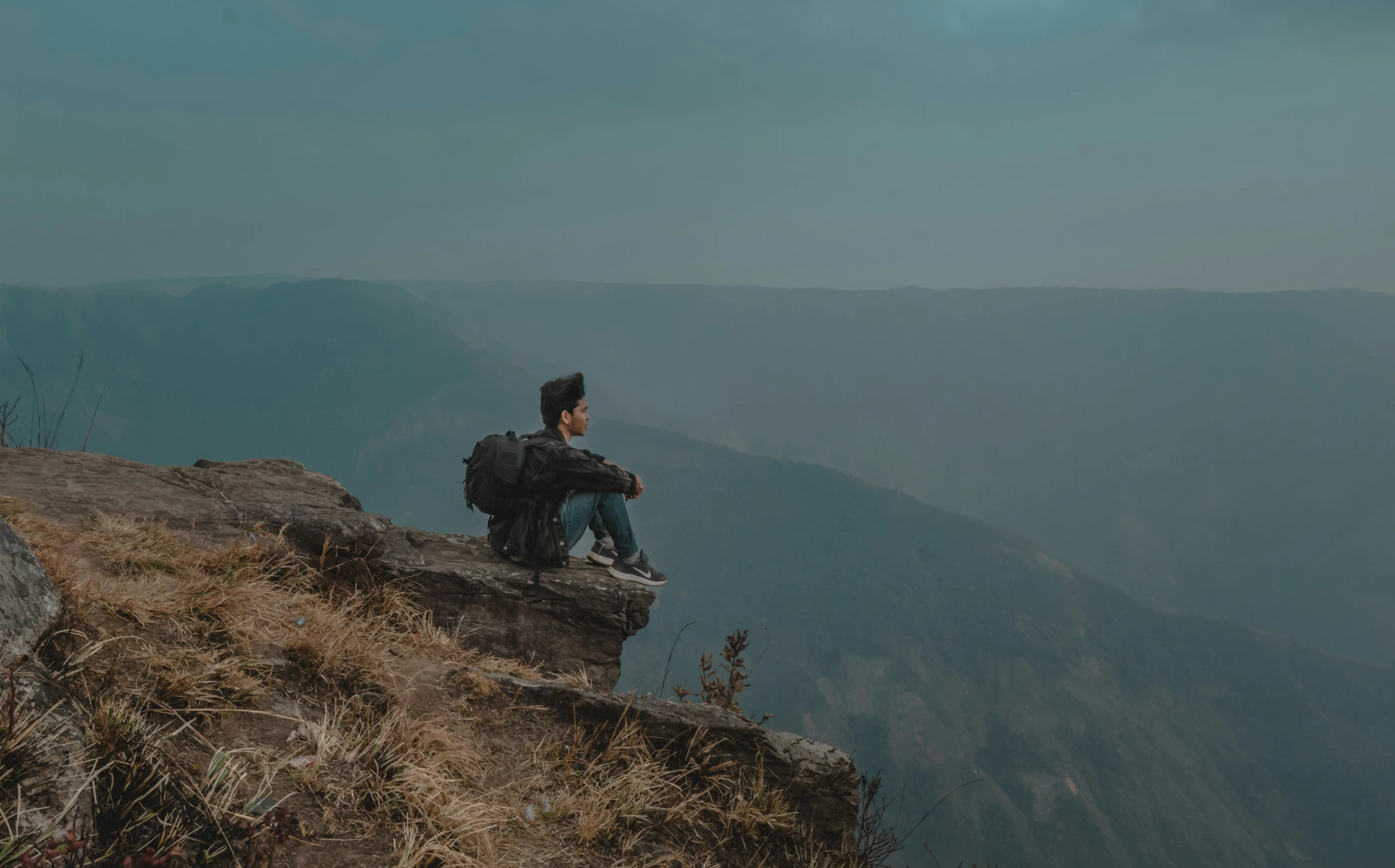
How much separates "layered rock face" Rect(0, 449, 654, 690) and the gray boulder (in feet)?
8.91

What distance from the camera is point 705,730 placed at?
4867mm

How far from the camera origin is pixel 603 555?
24.6 ft

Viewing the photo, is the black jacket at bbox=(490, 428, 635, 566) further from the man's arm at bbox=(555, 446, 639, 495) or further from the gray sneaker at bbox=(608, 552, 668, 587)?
the gray sneaker at bbox=(608, 552, 668, 587)

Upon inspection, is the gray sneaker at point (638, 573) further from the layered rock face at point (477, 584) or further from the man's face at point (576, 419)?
the man's face at point (576, 419)

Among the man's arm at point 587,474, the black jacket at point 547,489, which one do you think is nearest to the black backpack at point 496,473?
the black jacket at point 547,489

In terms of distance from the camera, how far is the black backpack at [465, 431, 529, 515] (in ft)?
21.5

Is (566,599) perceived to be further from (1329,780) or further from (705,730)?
(1329,780)

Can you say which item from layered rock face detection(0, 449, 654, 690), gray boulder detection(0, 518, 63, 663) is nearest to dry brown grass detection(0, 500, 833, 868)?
gray boulder detection(0, 518, 63, 663)

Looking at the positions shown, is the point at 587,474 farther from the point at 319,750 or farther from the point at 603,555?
the point at 319,750

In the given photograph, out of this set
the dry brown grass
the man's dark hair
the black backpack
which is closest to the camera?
the dry brown grass

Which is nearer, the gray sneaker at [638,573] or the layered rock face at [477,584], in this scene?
the layered rock face at [477,584]

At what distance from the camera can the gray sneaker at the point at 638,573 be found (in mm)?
7316

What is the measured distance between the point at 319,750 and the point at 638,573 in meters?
4.15

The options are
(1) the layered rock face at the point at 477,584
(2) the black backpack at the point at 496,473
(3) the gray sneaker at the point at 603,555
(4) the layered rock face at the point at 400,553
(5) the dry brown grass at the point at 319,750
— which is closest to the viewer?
(5) the dry brown grass at the point at 319,750
